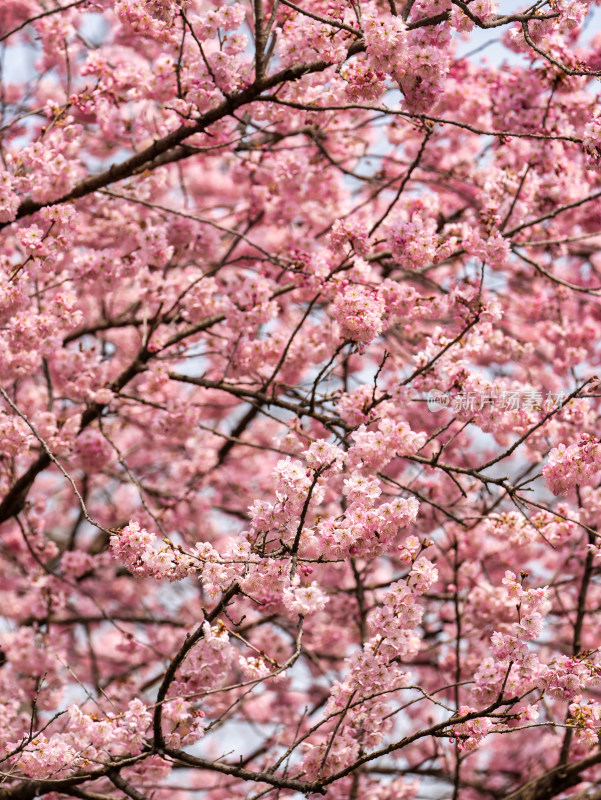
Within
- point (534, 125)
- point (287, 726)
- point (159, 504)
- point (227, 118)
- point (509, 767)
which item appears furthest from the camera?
point (509, 767)

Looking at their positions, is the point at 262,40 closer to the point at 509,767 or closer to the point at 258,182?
the point at 258,182

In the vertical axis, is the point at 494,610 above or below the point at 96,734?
above

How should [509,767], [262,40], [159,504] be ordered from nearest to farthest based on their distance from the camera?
[262,40], [159,504], [509,767]

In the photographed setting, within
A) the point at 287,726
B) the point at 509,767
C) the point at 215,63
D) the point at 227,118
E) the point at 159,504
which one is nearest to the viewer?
the point at 215,63

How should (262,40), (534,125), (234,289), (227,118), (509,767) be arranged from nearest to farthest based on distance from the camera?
(262,40) → (227,118) → (234,289) → (534,125) → (509,767)

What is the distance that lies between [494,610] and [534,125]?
3.31 m

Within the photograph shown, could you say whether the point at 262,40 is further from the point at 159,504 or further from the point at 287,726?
the point at 287,726

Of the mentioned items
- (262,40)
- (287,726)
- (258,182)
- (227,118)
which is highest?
(258,182)

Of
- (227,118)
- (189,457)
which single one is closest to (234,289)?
(227,118)

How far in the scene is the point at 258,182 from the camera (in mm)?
6602

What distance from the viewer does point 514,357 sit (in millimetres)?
5496

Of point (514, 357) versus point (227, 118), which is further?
point (514, 357)

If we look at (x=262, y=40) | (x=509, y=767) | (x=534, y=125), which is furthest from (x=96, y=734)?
(x=509, y=767)

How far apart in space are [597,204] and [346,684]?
418 cm
